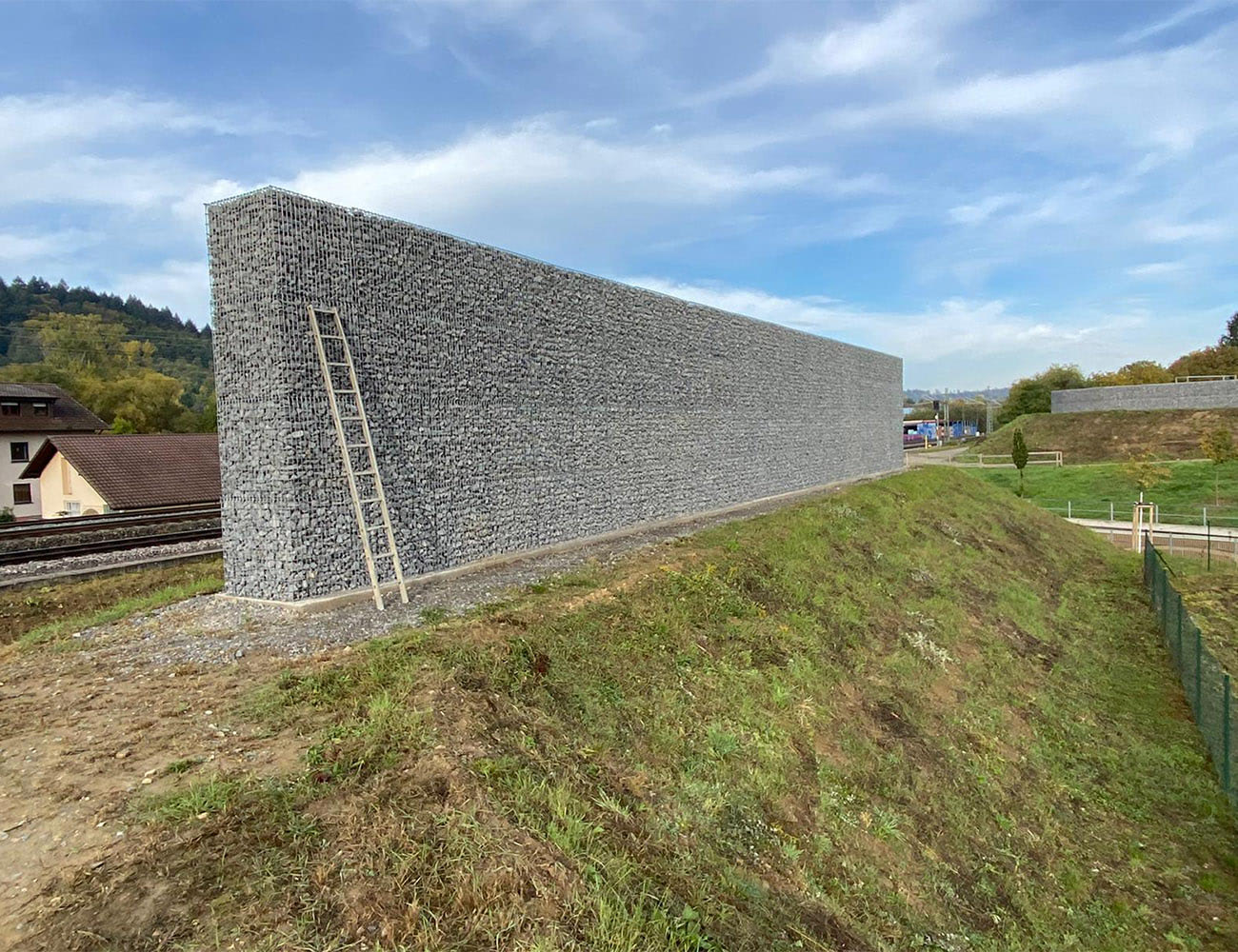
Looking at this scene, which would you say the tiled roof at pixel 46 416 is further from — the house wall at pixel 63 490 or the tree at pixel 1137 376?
the tree at pixel 1137 376

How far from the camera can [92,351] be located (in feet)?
182

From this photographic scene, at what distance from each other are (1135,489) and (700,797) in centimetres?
3665

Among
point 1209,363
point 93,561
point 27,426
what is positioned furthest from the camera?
point 1209,363

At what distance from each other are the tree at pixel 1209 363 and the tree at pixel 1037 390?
27.6 feet

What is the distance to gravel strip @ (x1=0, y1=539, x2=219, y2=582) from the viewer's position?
39.2ft

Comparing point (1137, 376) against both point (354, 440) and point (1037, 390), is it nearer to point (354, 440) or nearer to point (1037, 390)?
point (1037, 390)

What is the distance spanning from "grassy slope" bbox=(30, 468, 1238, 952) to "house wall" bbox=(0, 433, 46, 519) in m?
29.6

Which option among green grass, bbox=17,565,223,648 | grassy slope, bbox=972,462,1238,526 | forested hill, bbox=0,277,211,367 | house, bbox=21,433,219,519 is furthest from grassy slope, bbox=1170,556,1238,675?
forested hill, bbox=0,277,211,367

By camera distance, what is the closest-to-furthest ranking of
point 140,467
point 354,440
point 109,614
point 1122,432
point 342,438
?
1. point 109,614
2. point 342,438
3. point 354,440
4. point 140,467
5. point 1122,432

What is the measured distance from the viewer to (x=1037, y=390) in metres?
66.1

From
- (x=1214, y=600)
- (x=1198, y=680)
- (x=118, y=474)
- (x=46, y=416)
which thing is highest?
(x=46, y=416)

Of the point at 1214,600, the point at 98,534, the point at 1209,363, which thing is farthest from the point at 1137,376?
the point at 98,534

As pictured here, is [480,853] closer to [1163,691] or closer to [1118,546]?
[1163,691]

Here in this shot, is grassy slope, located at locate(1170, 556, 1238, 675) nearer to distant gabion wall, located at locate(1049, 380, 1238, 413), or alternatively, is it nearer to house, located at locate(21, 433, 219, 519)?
house, located at locate(21, 433, 219, 519)
